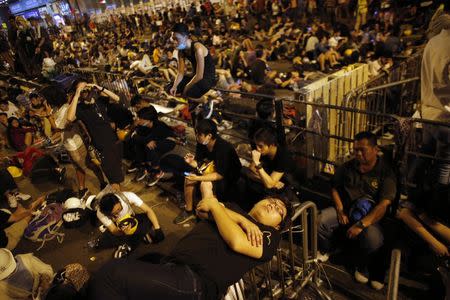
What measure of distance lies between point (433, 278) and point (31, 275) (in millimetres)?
4149

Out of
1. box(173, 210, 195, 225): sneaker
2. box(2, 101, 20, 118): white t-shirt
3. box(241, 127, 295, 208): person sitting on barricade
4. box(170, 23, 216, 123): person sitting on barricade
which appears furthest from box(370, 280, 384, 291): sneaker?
box(2, 101, 20, 118): white t-shirt

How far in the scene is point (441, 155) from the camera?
3305mm

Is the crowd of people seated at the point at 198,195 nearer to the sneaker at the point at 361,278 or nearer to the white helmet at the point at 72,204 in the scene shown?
the sneaker at the point at 361,278

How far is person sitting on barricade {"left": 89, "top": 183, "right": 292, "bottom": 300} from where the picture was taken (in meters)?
2.06

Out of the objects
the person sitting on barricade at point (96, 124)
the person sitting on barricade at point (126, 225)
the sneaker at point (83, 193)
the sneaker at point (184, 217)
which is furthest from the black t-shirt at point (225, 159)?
the sneaker at point (83, 193)

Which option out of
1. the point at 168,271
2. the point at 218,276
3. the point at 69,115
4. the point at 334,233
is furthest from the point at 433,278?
the point at 69,115

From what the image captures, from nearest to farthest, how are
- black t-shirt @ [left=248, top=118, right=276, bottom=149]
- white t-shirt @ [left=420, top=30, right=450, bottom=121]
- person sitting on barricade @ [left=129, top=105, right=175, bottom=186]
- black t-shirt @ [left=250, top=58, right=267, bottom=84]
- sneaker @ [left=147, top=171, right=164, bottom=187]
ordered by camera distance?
white t-shirt @ [left=420, top=30, right=450, bottom=121], black t-shirt @ [left=248, top=118, right=276, bottom=149], person sitting on barricade @ [left=129, top=105, right=175, bottom=186], sneaker @ [left=147, top=171, right=164, bottom=187], black t-shirt @ [left=250, top=58, right=267, bottom=84]

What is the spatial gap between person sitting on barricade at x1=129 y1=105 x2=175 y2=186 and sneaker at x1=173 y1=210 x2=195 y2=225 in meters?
1.18

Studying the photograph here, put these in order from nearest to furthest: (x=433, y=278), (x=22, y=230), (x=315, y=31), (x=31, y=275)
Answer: (x=433, y=278) < (x=31, y=275) < (x=22, y=230) < (x=315, y=31)

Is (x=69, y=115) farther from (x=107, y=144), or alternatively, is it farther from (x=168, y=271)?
(x=168, y=271)

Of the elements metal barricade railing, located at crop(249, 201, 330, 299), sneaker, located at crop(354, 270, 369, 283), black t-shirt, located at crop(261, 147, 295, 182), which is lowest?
sneaker, located at crop(354, 270, 369, 283)

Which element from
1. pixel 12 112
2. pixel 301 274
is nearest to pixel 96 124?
pixel 301 274

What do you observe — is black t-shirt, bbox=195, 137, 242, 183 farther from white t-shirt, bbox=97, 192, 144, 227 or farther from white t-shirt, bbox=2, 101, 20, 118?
white t-shirt, bbox=2, 101, 20, 118

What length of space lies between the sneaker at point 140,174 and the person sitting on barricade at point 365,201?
11.8 ft
